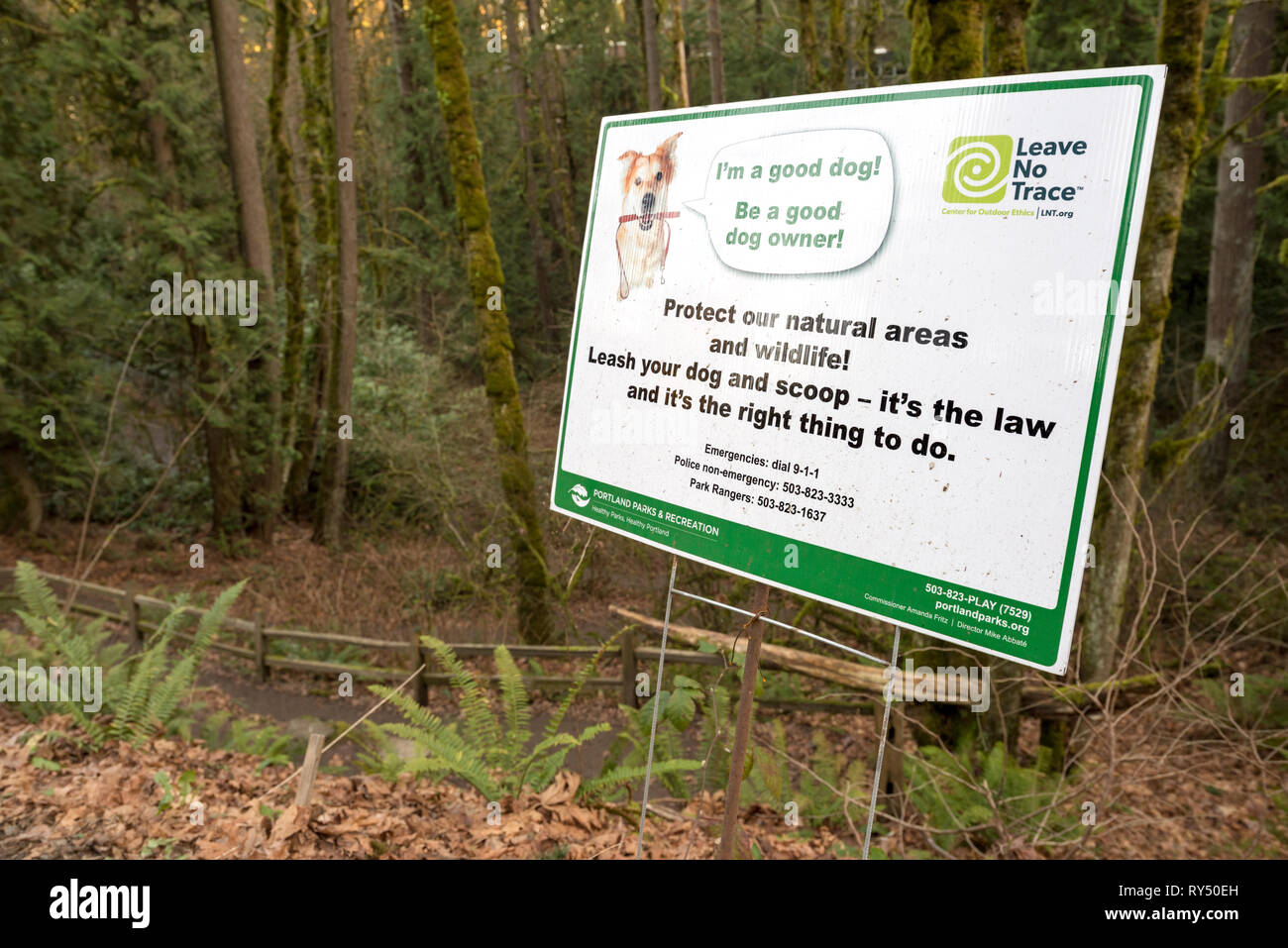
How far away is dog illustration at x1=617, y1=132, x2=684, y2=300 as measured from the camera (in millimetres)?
2867

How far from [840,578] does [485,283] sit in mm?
7611

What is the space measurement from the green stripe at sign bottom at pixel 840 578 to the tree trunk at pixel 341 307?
43.3ft

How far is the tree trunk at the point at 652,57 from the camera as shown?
578 inches

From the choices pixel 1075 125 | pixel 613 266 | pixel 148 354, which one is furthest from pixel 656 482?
pixel 148 354

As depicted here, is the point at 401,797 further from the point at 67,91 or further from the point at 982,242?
the point at 67,91

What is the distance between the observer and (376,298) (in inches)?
788

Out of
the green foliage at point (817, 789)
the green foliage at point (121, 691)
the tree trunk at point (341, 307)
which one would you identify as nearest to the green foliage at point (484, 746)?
the green foliage at point (817, 789)

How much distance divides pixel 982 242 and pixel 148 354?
1565 cm

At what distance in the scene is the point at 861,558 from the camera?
91.3 inches
